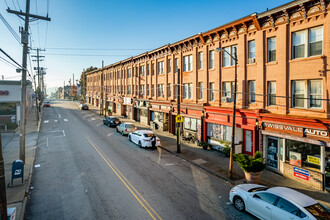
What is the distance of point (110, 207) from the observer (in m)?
10.0

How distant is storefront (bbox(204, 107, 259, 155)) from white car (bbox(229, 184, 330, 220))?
6637mm

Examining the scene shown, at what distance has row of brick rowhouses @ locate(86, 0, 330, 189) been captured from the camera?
12.9 metres

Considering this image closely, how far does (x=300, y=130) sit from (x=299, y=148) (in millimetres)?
1315

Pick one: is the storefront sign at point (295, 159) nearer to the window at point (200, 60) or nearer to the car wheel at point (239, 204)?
the car wheel at point (239, 204)

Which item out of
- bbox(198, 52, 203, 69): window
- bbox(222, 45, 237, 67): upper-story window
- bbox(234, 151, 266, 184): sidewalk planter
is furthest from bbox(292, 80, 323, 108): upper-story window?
bbox(198, 52, 203, 69): window

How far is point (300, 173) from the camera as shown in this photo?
13461mm

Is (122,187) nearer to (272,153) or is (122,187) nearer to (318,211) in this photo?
(318,211)

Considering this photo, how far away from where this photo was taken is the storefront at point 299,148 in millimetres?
12352

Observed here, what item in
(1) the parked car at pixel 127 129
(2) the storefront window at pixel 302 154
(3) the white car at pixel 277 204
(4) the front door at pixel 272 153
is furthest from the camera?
(1) the parked car at pixel 127 129

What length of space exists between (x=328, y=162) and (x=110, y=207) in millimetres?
12356

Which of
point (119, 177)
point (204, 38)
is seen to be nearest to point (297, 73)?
point (204, 38)

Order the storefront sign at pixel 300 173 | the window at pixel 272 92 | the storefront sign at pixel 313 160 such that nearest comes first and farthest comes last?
1. the storefront sign at pixel 313 160
2. the storefront sign at pixel 300 173
3. the window at pixel 272 92

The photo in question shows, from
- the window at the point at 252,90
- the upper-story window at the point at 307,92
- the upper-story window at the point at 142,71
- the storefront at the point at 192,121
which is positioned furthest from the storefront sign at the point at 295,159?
the upper-story window at the point at 142,71

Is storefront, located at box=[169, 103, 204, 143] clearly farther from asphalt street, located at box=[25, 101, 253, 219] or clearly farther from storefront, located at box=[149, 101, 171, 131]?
asphalt street, located at box=[25, 101, 253, 219]
